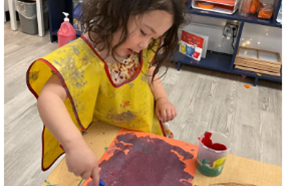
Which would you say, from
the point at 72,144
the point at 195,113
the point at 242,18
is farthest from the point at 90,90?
the point at 242,18

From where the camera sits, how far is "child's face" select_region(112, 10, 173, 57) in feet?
2.34

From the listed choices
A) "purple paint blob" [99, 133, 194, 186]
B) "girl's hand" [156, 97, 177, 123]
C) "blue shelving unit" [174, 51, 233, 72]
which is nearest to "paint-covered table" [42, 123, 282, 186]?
"purple paint blob" [99, 133, 194, 186]

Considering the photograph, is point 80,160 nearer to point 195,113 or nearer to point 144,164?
point 144,164

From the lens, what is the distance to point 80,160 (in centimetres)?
60

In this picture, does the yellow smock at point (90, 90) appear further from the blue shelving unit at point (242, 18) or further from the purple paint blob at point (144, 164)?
the blue shelving unit at point (242, 18)

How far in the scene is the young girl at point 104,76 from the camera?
0.65 m

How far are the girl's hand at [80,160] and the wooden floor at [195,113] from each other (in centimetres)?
90

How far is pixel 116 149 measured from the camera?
0.80 m

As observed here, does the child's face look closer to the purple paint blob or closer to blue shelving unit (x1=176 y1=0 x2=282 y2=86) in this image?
the purple paint blob

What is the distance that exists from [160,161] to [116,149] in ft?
0.40

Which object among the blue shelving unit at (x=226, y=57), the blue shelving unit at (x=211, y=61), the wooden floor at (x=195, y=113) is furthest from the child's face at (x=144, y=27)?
the blue shelving unit at (x=211, y=61)

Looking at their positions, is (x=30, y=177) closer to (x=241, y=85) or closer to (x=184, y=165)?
(x=184, y=165)

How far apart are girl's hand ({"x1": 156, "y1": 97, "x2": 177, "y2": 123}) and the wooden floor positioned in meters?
0.76

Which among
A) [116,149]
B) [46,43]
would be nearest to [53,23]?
[46,43]
